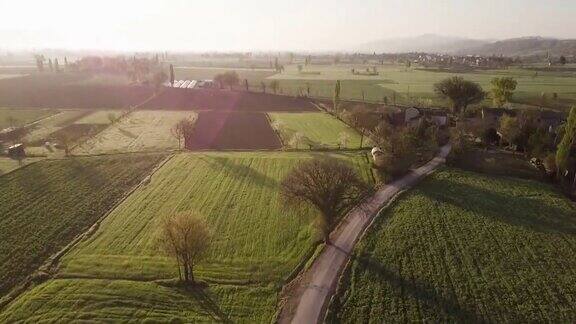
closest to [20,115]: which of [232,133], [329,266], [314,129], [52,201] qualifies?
[232,133]

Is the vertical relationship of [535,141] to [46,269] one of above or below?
above

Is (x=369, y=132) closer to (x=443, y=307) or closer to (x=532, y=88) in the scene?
(x=443, y=307)

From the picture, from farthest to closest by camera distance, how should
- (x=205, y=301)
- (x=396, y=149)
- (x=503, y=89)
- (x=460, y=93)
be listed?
(x=503, y=89) → (x=460, y=93) → (x=396, y=149) → (x=205, y=301)

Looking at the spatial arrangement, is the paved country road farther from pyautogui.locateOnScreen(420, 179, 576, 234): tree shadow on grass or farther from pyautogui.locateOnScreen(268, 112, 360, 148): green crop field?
pyautogui.locateOnScreen(268, 112, 360, 148): green crop field

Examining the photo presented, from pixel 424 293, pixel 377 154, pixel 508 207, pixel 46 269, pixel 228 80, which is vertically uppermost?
pixel 228 80

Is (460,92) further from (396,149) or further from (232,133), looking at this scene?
(232,133)

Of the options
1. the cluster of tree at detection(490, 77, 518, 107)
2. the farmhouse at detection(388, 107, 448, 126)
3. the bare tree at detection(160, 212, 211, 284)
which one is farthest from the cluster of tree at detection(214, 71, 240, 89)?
the bare tree at detection(160, 212, 211, 284)

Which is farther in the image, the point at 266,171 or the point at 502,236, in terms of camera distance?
the point at 266,171

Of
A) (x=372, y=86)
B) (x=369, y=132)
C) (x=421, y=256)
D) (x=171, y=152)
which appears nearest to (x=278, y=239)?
(x=421, y=256)
